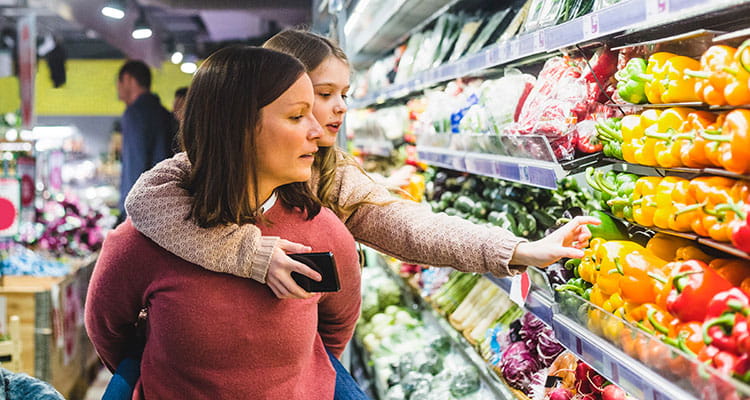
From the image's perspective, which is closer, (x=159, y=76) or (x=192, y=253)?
(x=192, y=253)

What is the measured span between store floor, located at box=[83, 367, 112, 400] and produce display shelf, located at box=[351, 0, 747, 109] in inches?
135

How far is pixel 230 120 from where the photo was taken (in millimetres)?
1583

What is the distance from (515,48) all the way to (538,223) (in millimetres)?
686

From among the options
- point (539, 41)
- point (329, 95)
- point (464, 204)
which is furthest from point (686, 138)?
point (464, 204)

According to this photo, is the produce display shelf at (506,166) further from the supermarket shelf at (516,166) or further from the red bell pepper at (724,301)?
the red bell pepper at (724,301)

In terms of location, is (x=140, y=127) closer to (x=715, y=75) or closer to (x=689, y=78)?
(x=689, y=78)

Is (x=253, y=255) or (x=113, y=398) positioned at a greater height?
(x=253, y=255)

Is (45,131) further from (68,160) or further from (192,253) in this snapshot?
(192,253)

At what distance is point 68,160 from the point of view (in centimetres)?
1061

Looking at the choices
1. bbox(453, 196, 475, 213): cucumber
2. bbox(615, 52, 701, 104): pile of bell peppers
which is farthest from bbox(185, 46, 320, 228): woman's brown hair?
bbox(453, 196, 475, 213): cucumber

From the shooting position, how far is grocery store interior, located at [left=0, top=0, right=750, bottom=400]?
1231mm

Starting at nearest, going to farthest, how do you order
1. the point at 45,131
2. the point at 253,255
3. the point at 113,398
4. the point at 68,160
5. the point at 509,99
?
1. the point at 253,255
2. the point at 113,398
3. the point at 509,99
4. the point at 68,160
5. the point at 45,131

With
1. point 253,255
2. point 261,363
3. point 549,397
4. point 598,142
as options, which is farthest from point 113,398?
point 598,142

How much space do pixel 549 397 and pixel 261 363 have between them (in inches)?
31.0
